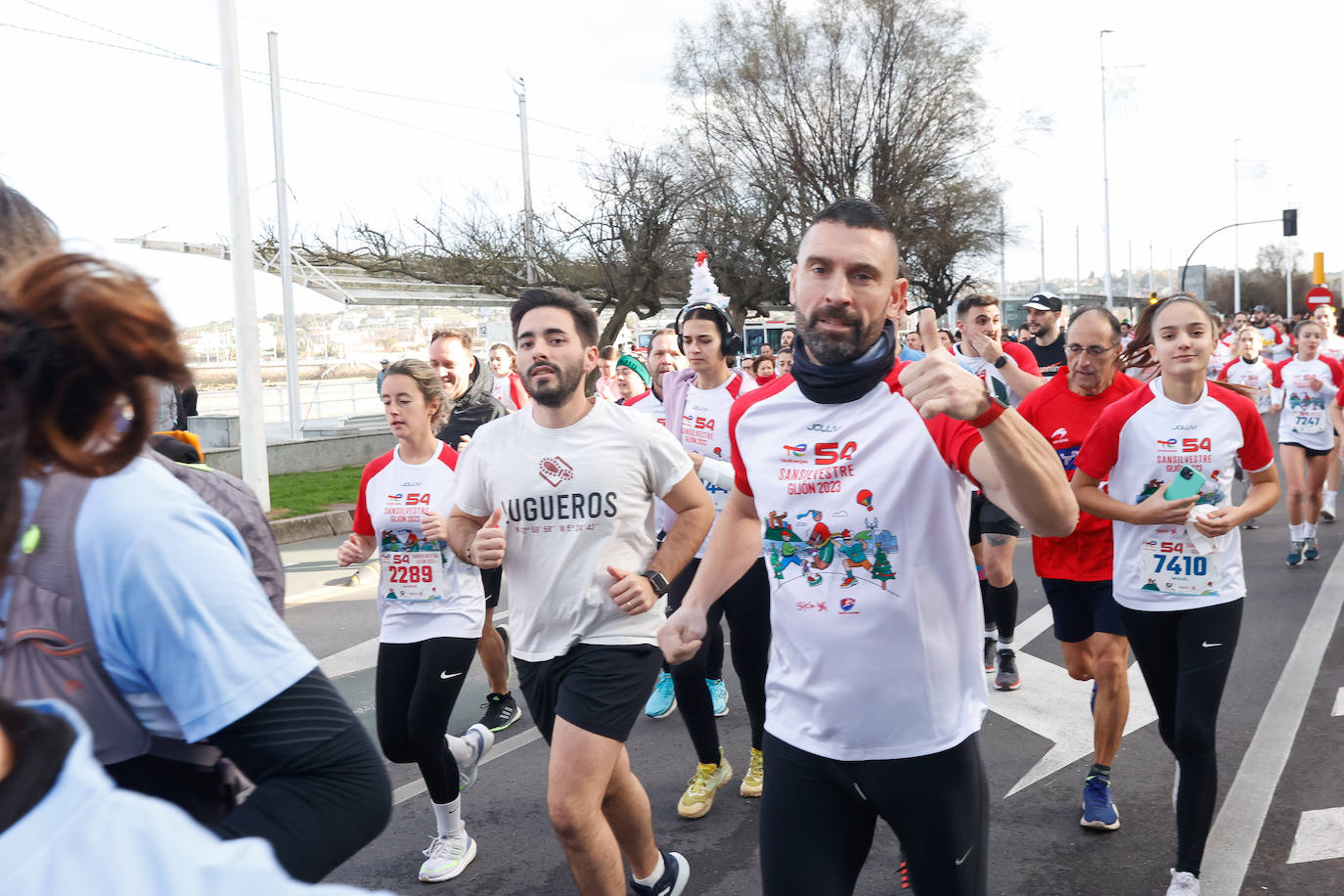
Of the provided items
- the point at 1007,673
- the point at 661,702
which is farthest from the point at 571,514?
the point at 1007,673

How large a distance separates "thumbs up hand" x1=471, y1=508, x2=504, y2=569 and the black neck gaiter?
1.33 m

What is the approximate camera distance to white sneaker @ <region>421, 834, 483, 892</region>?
14.3 feet

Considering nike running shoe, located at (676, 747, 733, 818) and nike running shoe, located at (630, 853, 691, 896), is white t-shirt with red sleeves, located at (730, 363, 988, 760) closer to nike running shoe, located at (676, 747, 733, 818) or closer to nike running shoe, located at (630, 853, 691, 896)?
→ nike running shoe, located at (630, 853, 691, 896)

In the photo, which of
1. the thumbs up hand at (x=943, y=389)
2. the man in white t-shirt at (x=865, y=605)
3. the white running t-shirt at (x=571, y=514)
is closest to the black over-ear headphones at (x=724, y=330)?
the white running t-shirt at (x=571, y=514)

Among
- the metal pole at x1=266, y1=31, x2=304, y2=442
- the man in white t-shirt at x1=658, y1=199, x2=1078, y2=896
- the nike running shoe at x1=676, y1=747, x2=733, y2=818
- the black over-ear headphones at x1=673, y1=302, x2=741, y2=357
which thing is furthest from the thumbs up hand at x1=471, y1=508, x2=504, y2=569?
the metal pole at x1=266, y1=31, x2=304, y2=442

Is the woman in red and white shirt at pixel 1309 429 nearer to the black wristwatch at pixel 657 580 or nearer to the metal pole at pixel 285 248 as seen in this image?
the black wristwatch at pixel 657 580

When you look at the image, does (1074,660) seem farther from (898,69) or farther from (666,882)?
(898,69)

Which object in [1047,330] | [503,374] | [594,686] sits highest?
[1047,330]

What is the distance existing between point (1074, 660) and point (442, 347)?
3.58 metres

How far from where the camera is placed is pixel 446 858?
4.44 metres

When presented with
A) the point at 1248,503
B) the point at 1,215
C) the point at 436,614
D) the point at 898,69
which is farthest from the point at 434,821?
the point at 898,69

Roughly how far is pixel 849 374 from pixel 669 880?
85.4 inches

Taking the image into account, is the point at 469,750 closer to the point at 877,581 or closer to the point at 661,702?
the point at 661,702

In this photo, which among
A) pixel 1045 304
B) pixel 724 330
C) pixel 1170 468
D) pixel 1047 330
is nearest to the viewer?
pixel 1170 468
